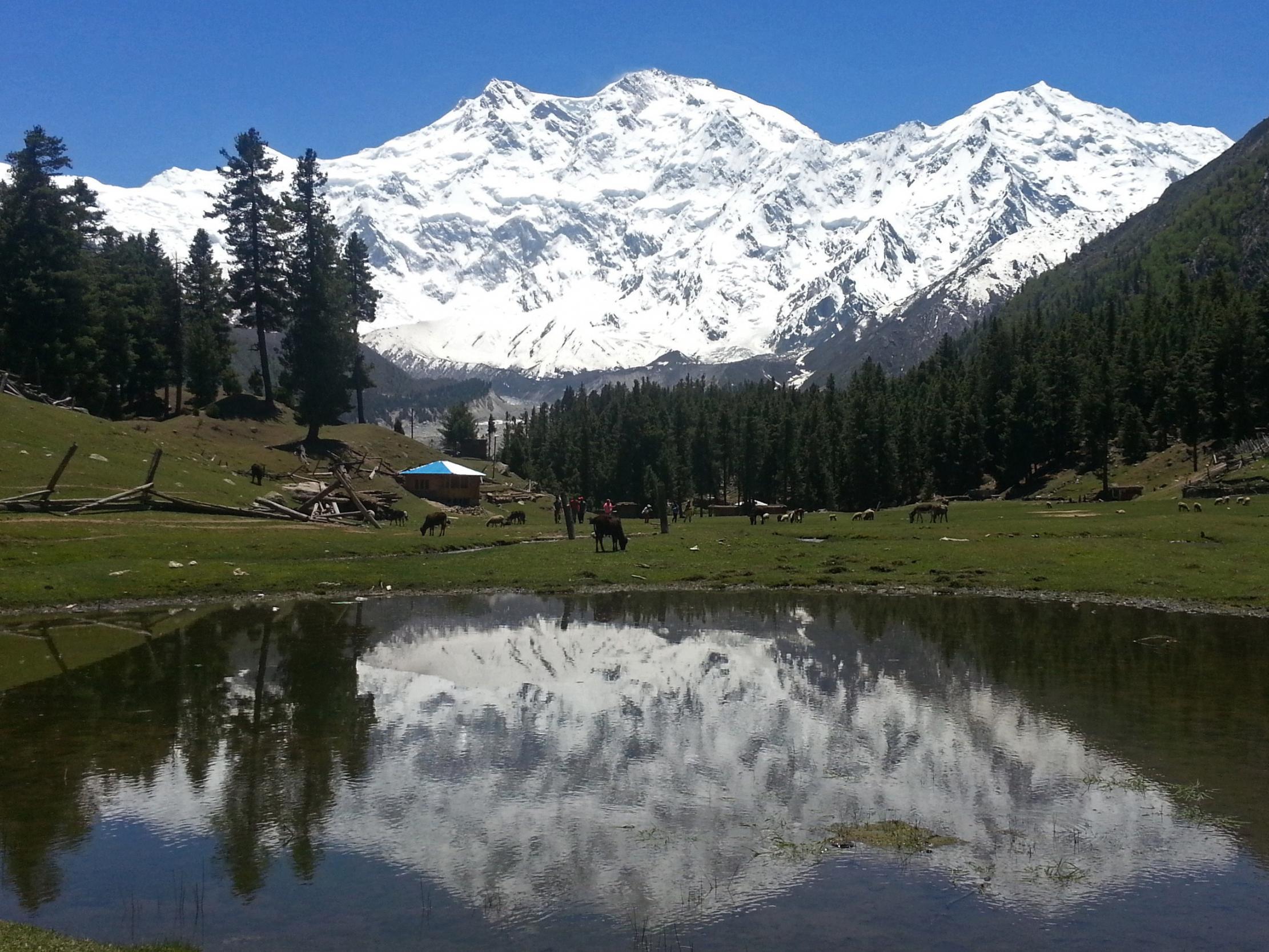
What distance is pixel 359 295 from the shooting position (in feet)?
421

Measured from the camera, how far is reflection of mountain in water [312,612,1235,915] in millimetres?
13297

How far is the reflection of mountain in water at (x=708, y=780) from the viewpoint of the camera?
1330 cm

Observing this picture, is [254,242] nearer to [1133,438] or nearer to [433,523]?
[433,523]

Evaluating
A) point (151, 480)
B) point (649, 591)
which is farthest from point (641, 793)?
point (151, 480)

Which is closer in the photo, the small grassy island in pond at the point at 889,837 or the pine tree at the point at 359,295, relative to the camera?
the small grassy island in pond at the point at 889,837

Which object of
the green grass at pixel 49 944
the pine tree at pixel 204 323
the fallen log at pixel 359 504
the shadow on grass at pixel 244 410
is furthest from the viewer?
the pine tree at pixel 204 323

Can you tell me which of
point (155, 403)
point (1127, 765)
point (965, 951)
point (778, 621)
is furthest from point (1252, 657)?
point (155, 403)

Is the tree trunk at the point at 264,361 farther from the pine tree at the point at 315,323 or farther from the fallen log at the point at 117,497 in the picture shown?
the fallen log at the point at 117,497

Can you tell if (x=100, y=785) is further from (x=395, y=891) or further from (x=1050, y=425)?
(x=1050, y=425)

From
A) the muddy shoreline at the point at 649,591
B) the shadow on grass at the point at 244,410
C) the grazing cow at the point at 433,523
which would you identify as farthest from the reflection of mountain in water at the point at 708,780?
the shadow on grass at the point at 244,410

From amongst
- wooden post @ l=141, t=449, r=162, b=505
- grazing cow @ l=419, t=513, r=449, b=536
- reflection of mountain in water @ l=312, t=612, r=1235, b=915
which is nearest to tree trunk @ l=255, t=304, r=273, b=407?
grazing cow @ l=419, t=513, r=449, b=536

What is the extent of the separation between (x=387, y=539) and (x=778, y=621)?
2805 centimetres

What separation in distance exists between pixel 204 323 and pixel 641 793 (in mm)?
102393

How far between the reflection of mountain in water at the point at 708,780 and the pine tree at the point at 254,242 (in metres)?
82.9
